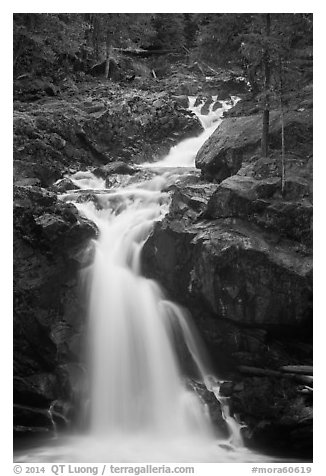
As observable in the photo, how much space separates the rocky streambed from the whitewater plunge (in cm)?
24

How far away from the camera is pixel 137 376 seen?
756 cm

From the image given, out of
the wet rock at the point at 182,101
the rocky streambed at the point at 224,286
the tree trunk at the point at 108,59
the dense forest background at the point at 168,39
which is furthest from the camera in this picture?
the tree trunk at the point at 108,59

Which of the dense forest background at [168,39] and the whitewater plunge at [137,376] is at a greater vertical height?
the dense forest background at [168,39]

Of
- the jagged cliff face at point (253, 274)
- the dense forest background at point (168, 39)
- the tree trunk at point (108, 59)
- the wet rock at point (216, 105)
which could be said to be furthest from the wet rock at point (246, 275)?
the tree trunk at point (108, 59)

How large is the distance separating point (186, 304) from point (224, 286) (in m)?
0.79

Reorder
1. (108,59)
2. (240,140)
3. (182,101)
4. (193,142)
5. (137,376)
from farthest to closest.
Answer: (108,59) < (182,101) < (193,142) < (240,140) < (137,376)

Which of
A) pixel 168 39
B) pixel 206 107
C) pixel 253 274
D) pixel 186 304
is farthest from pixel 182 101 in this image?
pixel 253 274

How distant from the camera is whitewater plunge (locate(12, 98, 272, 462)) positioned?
6840 mm

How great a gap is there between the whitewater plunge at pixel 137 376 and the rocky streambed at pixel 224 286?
0.80ft

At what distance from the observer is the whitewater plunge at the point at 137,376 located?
684 cm

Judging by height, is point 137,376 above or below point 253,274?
below

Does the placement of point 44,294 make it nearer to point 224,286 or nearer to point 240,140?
point 224,286

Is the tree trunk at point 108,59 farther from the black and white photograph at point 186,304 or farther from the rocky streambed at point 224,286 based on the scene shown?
the rocky streambed at point 224,286
